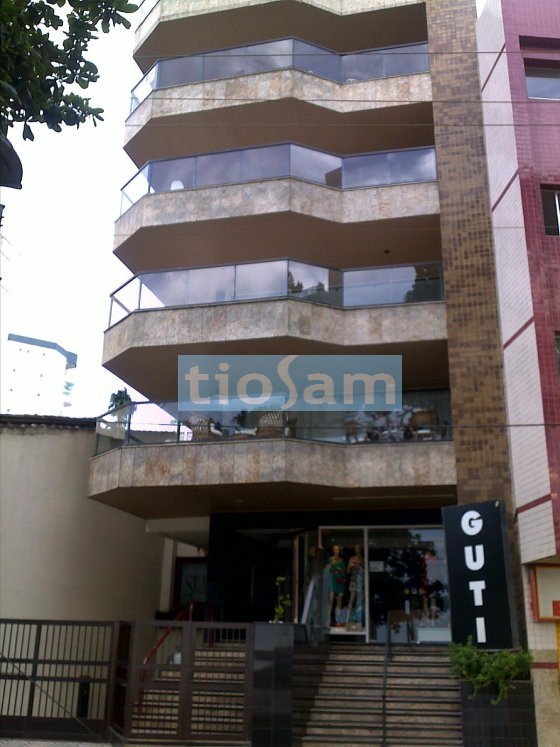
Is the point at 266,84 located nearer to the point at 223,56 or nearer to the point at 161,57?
the point at 223,56

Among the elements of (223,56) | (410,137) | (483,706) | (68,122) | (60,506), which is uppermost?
(223,56)

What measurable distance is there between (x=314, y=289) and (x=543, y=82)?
6482 mm

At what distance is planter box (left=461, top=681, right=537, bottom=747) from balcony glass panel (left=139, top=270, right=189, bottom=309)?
9.88m

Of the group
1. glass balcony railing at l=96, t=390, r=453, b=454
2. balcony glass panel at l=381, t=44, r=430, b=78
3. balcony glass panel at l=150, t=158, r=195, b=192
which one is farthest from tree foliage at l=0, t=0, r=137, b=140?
balcony glass panel at l=381, t=44, r=430, b=78

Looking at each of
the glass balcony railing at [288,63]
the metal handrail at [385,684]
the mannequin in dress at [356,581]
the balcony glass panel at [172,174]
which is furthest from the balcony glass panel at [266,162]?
the metal handrail at [385,684]

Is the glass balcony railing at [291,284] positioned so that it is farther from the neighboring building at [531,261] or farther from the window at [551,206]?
the window at [551,206]

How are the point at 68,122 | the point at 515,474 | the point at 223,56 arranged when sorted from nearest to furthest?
the point at 68,122, the point at 515,474, the point at 223,56

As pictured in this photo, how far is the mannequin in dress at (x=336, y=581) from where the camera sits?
17.2m

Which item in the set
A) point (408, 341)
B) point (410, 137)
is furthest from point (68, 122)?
point (410, 137)

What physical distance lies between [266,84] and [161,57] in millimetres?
3976

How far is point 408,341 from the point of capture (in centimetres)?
1691

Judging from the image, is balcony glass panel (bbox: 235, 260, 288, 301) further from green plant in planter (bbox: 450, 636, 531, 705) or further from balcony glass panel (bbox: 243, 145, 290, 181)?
green plant in planter (bbox: 450, 636, 531, 705)

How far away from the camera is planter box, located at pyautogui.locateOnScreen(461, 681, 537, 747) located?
41.5 feet

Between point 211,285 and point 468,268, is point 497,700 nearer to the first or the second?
point 468,268
